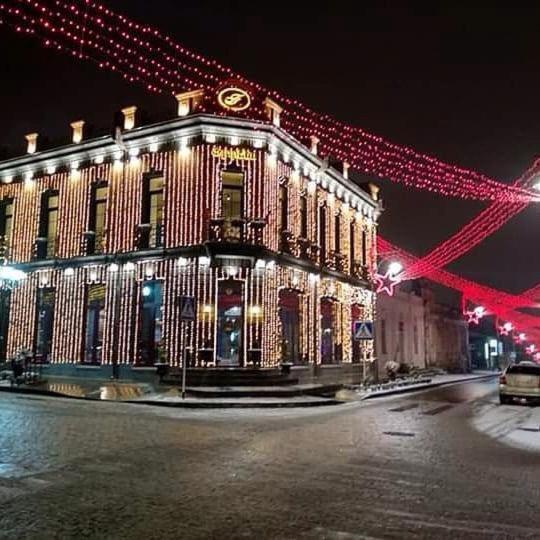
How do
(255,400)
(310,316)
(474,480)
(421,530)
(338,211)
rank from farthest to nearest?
(338,211)
(310,316)
(255,400)
(474,480)
(421,530)

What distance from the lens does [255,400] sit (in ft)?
57.0

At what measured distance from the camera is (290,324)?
77.8ft

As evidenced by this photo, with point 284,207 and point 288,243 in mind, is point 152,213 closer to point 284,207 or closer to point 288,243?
point 284,207

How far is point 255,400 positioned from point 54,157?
14.5m

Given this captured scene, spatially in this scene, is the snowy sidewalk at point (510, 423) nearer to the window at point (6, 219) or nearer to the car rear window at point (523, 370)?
the car rear window at point (523, 370)

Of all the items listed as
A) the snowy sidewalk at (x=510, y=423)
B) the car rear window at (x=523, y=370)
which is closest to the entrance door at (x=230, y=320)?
the snowy sidewalk at (x=510, y=423)

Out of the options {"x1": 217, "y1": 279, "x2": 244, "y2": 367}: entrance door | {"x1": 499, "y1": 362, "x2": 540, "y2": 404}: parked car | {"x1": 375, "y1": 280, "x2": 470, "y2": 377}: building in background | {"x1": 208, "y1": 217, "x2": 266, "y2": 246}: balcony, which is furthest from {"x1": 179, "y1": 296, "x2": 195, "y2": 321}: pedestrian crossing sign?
{"x1": 375, "y1": 280, "x2": 470, "y2": 377}: building in background

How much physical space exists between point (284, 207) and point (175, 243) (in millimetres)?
4826

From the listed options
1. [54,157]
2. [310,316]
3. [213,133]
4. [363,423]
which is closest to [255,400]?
[363,423]

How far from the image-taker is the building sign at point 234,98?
848 inches

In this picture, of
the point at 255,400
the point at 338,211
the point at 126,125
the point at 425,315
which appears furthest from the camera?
the point at 425,315

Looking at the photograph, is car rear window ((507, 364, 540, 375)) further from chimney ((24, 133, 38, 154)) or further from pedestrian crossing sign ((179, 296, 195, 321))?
chimney ((24, 133, 38, 154))

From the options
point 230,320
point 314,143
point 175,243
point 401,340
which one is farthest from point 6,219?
point 401,340

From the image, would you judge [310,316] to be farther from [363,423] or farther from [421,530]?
[421,530]
